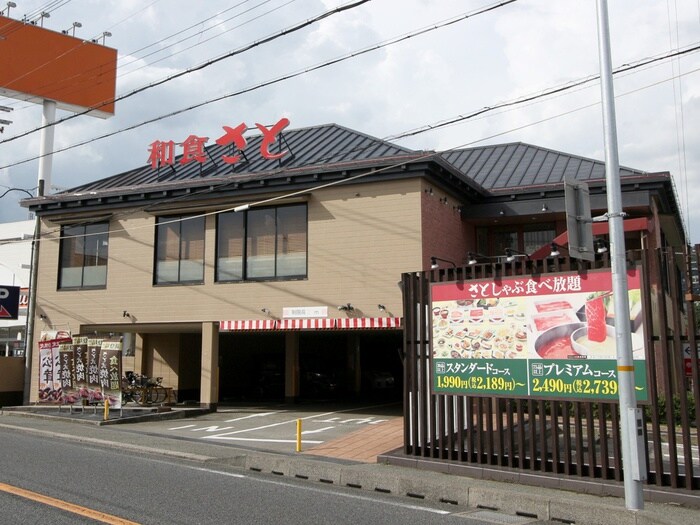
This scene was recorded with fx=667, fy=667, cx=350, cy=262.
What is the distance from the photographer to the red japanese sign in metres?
21.6

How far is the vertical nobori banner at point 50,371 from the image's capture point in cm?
2069

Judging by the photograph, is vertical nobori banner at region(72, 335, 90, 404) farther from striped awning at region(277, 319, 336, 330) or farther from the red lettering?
the red lettering

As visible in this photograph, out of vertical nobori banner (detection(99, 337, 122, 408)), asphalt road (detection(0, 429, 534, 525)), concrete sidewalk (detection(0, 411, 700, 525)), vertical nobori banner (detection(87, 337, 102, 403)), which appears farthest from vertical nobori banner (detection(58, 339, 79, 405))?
asphalt road (detection(0, 429, 534, 525))

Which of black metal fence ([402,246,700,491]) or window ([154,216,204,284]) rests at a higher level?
window ([154,216,204,284])

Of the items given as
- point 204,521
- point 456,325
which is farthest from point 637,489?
point 204,521

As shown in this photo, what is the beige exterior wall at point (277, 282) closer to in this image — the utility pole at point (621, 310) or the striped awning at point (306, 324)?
the striped awning at point (306, 324)

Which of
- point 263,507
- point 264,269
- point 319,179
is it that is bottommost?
point 263,507

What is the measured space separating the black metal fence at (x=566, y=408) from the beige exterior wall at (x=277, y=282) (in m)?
7.67

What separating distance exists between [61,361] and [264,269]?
6.87 m

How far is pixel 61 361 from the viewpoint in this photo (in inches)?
812

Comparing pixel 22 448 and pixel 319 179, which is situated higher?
pixel 319 179

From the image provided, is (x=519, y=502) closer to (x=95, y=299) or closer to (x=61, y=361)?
(x=61, y=361)

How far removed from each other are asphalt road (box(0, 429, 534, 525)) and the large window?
32.5 ft

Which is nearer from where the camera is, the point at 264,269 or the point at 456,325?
the point at 456,325
